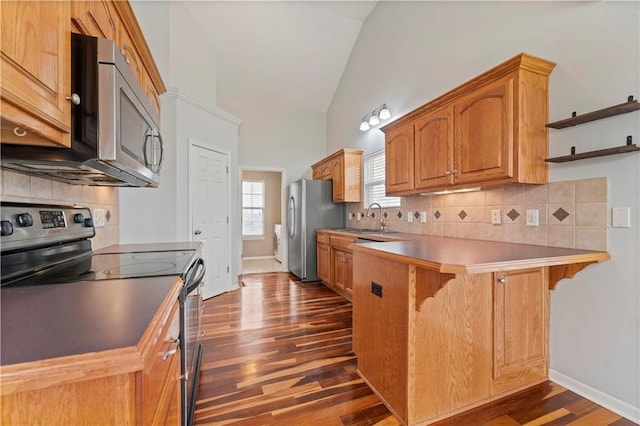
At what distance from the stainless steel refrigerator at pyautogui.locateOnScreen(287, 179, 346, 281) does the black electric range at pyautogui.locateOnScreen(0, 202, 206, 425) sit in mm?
3224

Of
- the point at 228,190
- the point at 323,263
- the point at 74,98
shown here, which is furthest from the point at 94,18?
the point at 323,263

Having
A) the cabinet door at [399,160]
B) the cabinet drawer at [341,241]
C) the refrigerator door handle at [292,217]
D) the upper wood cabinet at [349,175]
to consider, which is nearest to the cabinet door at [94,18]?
the cabinet door at [399,160]

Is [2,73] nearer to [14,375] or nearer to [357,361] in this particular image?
[14,375]

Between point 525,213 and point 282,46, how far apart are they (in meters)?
4.37

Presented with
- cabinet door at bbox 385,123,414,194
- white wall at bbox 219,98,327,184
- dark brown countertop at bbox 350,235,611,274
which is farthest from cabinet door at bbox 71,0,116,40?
white wall at bbox 219,98,327,184

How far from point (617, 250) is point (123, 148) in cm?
261

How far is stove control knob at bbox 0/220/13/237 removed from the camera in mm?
996

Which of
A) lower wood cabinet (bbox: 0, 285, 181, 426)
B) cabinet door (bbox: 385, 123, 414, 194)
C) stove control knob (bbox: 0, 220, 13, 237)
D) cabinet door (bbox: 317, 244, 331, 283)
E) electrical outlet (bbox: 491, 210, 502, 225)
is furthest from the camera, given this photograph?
cabinet door (bbox: 317, 244, 331, 283)

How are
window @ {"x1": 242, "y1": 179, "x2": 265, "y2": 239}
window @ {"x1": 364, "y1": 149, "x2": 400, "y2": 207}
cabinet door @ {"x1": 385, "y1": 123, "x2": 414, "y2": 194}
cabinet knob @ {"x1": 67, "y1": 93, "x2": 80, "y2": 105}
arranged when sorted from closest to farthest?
cabinet knob @ {"x1": 67, "y1": 93, "x2": 80, "y2": 105} → cabinet door @ {"x1": 385, "y1": 123, "x2": 414, "y2": 194} → window @ {"x1": 364, "y1": 149, "x2": 400, "y2": 207} → window @ {"x1": 242, "y1": 179, "x2": 265, "y2": 239}

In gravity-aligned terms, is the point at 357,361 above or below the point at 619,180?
below

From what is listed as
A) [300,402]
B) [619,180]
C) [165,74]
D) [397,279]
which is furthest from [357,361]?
[165,74]

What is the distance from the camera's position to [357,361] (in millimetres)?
2131

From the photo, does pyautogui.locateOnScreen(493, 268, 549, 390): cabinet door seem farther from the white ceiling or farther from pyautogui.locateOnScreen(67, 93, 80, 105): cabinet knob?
the white ceiling

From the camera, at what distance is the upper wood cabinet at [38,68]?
2.17 feet
